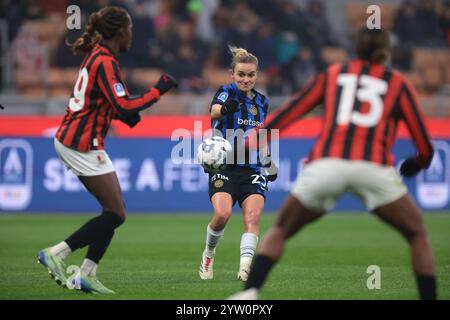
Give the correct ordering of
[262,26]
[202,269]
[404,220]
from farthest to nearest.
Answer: [262,26] < [202,269] < [404,220]

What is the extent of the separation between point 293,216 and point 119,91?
207cm

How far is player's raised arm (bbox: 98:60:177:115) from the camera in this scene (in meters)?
7.65

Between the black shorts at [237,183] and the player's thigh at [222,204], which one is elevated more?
the black shorts at [237,183]

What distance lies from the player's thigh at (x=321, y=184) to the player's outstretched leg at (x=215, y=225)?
9.34 feet

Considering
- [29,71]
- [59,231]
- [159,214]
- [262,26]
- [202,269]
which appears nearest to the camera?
[202,269]

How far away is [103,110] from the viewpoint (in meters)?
7.88

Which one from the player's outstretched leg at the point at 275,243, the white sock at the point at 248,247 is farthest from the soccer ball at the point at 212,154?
the player's outstretched leg at the point at 275,243

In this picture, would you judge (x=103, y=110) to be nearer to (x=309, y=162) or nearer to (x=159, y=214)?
(x=309, y=162)

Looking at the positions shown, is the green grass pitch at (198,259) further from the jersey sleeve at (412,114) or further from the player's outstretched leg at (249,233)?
the jersey sleeve at (412,114)

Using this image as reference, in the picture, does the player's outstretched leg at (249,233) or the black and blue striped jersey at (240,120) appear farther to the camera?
the black and blue striped jersey at (240,120)

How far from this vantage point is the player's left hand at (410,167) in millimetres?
6975

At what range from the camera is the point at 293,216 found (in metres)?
6.36

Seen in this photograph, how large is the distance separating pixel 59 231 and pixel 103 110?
22.5 ft
